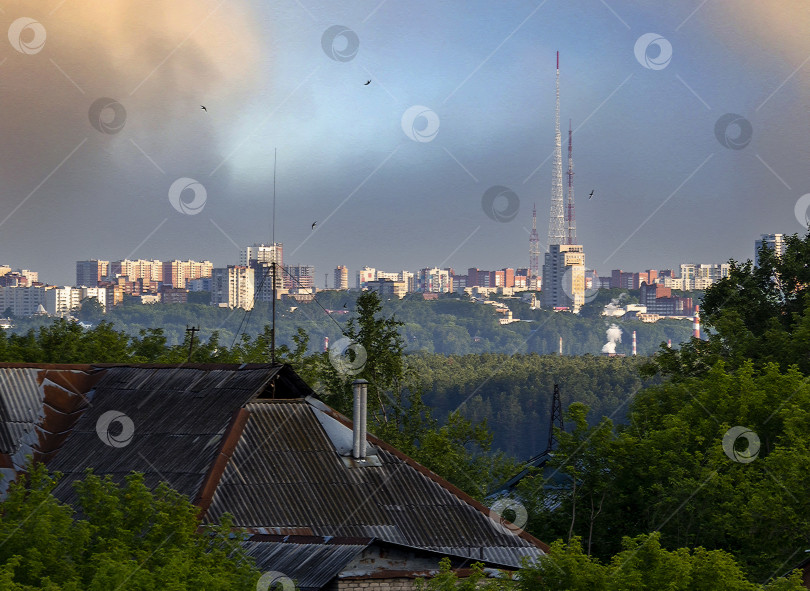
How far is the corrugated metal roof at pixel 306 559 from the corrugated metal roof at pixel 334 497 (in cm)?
234

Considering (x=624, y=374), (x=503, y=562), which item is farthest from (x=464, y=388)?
(x=503, y=562)

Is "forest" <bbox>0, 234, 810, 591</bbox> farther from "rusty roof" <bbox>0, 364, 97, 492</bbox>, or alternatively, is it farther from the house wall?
"rusty roof" <bbox>0, 364, 97, 492</bbox>

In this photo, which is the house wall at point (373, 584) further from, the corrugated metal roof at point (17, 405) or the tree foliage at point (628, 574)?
the corrugated metal roof at point (17, 405)

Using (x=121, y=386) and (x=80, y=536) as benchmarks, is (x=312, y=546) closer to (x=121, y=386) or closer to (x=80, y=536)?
(x=80, y=536)

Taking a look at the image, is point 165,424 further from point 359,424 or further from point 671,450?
point 671,450

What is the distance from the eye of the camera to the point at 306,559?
69.1ft

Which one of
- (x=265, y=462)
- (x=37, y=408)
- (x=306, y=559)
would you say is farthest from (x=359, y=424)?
(x=37, y=408)

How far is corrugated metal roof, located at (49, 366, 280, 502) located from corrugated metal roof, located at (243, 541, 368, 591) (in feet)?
10.4

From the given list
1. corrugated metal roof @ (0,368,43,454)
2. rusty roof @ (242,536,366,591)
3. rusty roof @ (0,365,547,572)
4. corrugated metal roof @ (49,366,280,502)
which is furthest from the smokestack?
corrugated metal roof @ (0,368,43,454)

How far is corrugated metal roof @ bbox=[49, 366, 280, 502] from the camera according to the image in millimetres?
25641

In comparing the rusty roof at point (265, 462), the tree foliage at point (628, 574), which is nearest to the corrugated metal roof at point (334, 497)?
the rusty roof at point (265, 462)

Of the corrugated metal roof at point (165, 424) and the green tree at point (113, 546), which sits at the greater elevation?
the corrugated metal roof at point (165, 424)

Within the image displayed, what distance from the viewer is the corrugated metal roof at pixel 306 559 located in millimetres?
20438

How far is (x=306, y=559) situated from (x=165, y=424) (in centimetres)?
713
